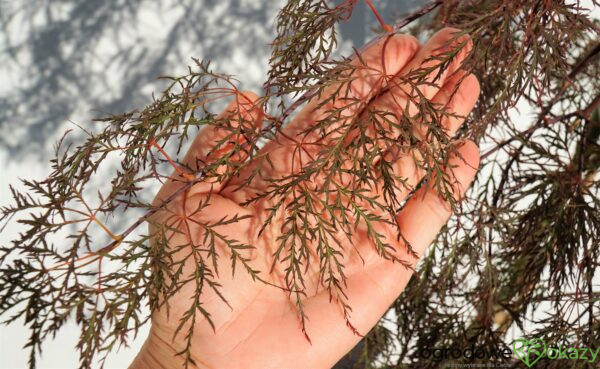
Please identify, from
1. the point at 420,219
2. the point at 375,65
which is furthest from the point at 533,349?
the point at 375,65

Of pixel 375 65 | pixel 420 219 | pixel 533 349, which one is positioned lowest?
pixel 533 349

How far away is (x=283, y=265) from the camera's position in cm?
61

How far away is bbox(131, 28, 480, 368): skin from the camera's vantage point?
0.59 metres

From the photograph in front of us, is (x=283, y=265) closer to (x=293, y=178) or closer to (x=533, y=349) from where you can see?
(x=293, y=178)

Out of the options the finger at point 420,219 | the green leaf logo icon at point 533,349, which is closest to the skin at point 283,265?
the finger at point 420,219

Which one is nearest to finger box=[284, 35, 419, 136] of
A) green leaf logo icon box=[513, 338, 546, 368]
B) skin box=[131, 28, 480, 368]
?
skin box=[131, 28, 480, 368]

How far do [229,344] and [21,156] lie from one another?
106 centimetres

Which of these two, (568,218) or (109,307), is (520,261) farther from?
(109,307)

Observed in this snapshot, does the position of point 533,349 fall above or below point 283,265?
below

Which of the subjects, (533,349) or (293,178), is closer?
(293,178)

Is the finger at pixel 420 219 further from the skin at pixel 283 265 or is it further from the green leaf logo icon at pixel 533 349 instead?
the green leaf logo icon at pixel 533 349

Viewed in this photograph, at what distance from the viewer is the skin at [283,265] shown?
0.59m

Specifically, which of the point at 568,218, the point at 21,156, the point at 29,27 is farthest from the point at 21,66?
the point at 568,218

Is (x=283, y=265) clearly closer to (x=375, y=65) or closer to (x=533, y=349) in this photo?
→ (x=375, y=65)
